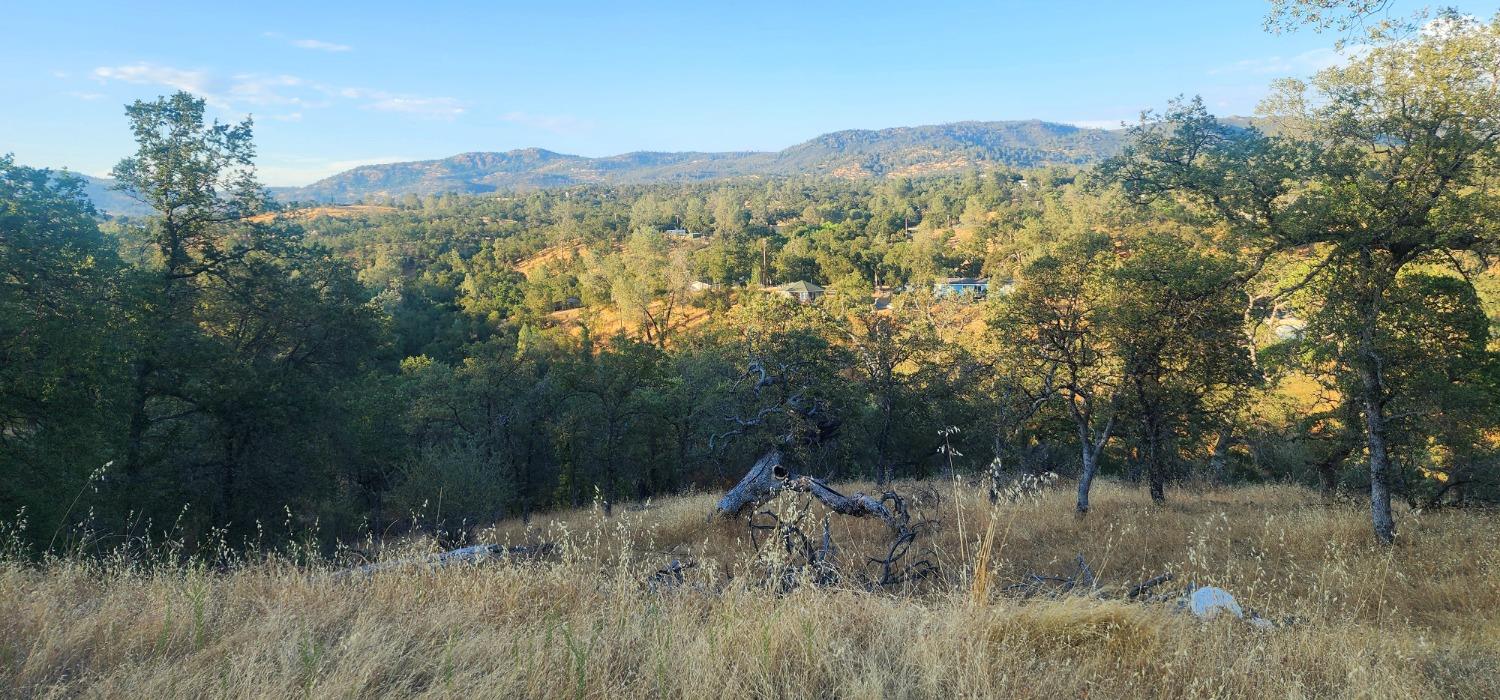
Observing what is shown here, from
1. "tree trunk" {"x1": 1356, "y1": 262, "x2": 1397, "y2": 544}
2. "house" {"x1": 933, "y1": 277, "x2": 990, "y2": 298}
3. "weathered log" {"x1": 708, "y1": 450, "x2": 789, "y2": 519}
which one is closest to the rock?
"tree trunk" {"x1": 1356, "y1": 262, "x2": 1397, "y2": 544}

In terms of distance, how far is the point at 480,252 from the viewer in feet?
261

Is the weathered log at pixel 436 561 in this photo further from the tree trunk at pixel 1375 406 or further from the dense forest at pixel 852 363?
the tree trunk at pixel 1375 406

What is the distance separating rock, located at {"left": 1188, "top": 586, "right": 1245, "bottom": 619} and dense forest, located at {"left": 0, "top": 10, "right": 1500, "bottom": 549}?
5.52 feet

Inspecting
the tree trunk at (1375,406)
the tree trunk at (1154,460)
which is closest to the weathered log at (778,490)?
the tree trunk at (1375,406)

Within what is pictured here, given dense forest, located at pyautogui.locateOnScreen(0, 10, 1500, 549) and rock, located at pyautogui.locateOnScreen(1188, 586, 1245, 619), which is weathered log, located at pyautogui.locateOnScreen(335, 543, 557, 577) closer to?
dense forest, located at pyautogui.locateOnScreen(0, 10, 1500, 549)

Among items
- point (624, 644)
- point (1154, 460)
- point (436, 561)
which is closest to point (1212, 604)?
point (624, 644)

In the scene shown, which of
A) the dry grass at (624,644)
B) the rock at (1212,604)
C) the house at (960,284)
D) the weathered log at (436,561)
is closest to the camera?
the dry grass at (624,644)

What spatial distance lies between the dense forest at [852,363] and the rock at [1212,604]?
5.52 feet

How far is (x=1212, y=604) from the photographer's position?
13.4ft

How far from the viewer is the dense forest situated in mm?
7312

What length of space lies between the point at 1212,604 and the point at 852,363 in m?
16.6

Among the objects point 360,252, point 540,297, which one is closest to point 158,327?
point 540,297

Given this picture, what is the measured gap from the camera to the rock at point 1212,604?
3660 mm

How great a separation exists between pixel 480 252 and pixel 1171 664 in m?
85.6
